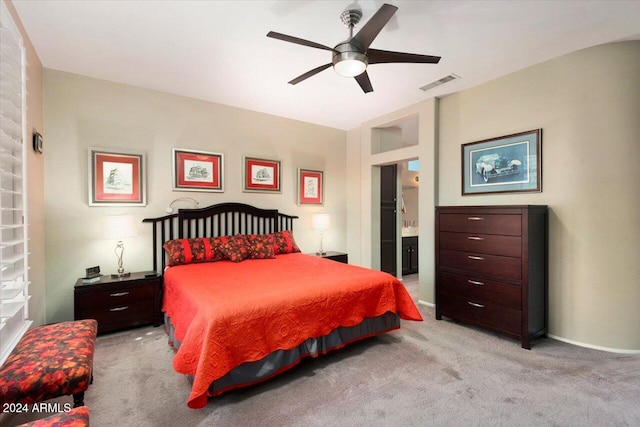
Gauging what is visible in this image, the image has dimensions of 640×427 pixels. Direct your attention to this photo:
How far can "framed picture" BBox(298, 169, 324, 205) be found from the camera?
4746 mm

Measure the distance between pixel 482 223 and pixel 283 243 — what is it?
2.46 m

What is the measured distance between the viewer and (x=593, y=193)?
2.69 meters

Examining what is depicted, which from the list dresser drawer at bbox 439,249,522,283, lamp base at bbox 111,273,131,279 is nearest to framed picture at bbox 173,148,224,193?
lamp base at bbox 111,273,131,279

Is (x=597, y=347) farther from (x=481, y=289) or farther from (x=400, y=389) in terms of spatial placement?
(x=400, y=389)

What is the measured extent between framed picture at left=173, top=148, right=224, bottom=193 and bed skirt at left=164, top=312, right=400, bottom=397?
1700 millimetres

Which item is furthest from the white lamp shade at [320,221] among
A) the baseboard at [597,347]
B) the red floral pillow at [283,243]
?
the baseboard at [597,347]

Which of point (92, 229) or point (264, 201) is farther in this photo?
point (264, 201)

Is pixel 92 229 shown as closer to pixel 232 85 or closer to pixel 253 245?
pixel 253 245

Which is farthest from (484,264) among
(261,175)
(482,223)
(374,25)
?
(261,175)

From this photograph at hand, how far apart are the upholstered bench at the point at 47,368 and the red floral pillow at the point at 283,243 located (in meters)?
2.36

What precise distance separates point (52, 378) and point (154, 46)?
8.53ft

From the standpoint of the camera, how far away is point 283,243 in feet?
13.3

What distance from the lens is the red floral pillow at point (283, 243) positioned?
4.00m

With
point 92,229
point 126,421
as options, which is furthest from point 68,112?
point 126,421
